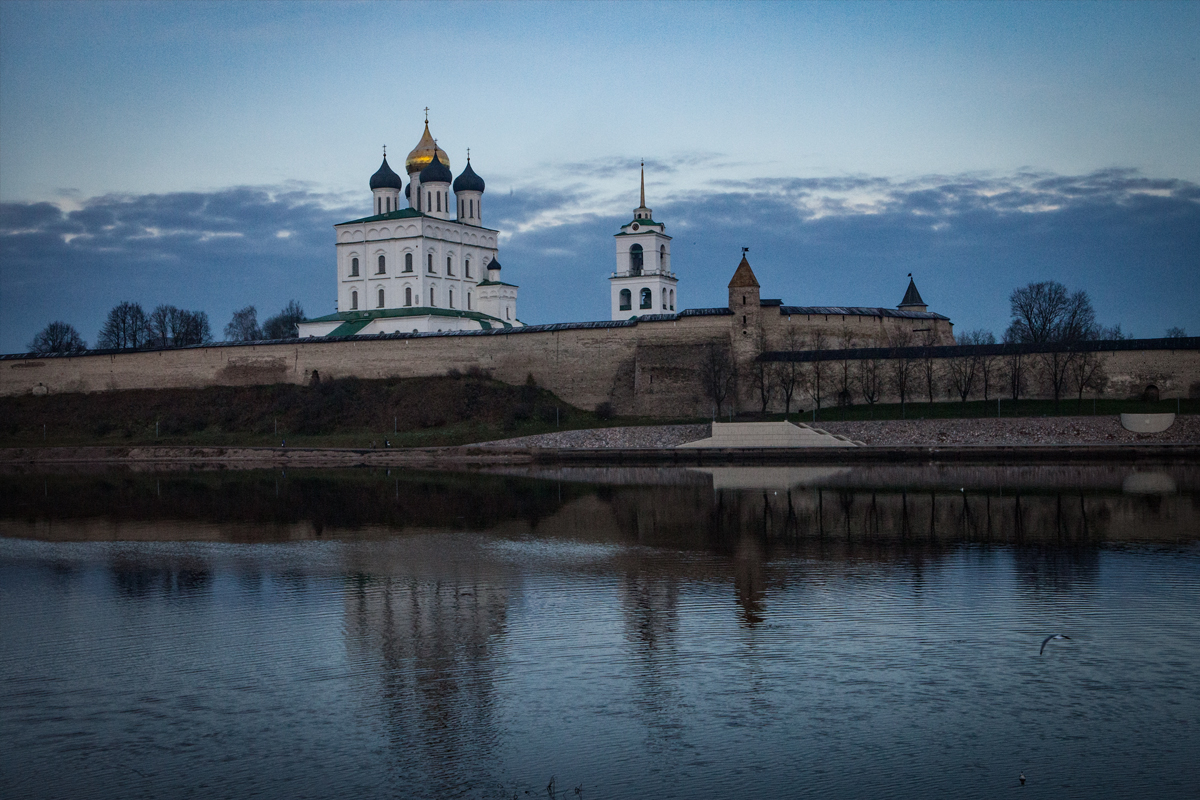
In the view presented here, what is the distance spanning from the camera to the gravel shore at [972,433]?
25625 millimetres

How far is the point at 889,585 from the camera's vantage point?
1057 centimetres

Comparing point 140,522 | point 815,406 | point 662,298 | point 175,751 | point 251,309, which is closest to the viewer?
point 175,751

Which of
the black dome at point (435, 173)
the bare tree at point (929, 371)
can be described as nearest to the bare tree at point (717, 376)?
the bare tree at point (929, 371)

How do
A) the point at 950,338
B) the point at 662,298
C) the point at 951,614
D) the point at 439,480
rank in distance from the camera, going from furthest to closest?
1. the point at 662,298
2. the point at 950,338
3. the point at 439,480
4. the point at 951,614

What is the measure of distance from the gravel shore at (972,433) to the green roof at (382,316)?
15084 millimetres

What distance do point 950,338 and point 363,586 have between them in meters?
30.7

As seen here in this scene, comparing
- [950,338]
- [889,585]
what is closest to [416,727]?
[889,585]

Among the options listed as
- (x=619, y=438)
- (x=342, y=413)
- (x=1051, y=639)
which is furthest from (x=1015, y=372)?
(x=1051, y=639)

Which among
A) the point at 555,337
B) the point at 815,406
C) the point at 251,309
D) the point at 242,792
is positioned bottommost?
the point at 242,792

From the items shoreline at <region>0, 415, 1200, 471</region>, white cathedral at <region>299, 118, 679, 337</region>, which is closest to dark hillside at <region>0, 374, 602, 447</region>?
shoreline at <region>0, 415, 1200, 471</region>

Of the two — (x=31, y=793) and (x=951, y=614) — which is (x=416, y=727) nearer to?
(x=31, y=793)

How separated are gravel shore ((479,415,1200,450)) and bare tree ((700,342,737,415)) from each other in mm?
2804

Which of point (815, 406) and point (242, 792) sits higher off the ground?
point (815, 406)

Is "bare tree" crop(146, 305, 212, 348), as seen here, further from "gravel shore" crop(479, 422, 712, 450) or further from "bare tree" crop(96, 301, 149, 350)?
"gravel shore" crop(479, 422, 712, 450)
